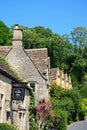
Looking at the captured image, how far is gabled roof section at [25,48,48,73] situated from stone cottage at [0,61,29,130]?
8.83 meters

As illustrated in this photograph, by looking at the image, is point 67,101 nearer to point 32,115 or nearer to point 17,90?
point 32,115

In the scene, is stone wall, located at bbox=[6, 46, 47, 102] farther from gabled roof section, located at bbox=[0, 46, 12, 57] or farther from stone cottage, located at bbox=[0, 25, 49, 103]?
gabled roof section, located at bbox=[0, 46, 12, 57]

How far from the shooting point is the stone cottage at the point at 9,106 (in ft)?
74.3

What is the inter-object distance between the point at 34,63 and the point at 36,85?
2.08 meters

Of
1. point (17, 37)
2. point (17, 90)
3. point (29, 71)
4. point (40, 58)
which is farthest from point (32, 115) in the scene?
point (17, 37)

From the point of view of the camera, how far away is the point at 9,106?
2414cm

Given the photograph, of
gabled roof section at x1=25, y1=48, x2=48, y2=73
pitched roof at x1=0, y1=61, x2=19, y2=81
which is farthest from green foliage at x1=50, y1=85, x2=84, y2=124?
pitched roof at x1=0, y1=61, x2=19, y2=81

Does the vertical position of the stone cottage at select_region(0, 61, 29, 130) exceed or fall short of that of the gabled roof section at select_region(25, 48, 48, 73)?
it falls short

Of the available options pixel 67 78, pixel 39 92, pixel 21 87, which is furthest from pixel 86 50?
pixel 21 87

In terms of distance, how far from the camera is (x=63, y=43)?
284ft

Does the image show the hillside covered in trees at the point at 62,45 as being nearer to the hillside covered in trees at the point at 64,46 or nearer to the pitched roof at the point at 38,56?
the hillside covered in trees at the point at 64,46

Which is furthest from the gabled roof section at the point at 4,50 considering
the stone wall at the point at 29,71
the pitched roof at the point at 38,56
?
the stone wall at the point at 29,71

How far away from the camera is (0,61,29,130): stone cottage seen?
22656 millimetres

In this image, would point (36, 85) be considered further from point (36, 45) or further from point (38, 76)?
point (36, 45)
